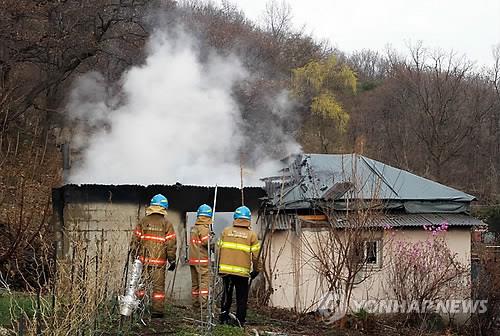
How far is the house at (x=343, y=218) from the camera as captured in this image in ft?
36.6

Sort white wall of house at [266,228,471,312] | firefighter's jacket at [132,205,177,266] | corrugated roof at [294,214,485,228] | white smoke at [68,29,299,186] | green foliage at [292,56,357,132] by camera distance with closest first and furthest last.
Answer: firefighter's jacket at [132,205,177,266] → white wall of house at [266,228,471,312] → white smoke at [68,29,299,186] → corrugated roof at [294,214,485,228] → green foliage at [292,56,357,132]

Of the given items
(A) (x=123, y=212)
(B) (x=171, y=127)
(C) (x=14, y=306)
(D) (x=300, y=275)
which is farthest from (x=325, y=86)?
(C) (x=14, y=306)

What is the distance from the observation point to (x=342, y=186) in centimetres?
1227

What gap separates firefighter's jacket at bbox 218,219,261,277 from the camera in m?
8.23

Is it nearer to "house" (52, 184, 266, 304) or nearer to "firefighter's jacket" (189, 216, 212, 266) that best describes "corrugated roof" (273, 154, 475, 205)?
"house" (52, 184, 266, 304)

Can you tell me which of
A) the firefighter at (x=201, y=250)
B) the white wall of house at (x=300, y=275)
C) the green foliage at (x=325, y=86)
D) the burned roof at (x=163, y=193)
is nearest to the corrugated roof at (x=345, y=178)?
the white wall of house at (x=300, y=275)

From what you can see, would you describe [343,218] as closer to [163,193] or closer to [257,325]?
[257,325]

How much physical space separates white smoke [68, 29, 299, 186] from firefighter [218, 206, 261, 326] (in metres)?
3.99

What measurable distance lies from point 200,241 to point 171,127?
17.4ft

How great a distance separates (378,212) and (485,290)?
307 centimetres

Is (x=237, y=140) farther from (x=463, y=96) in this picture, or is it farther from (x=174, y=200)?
(x=463, y=96)

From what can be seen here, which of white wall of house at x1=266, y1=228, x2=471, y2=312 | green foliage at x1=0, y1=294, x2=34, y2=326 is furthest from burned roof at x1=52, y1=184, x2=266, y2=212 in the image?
green foliage at x1=0, y1=294, x2=34, y2=326

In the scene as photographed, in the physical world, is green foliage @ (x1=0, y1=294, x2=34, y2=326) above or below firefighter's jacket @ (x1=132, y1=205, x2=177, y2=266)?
below

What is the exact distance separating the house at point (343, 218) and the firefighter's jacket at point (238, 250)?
2.61 m
